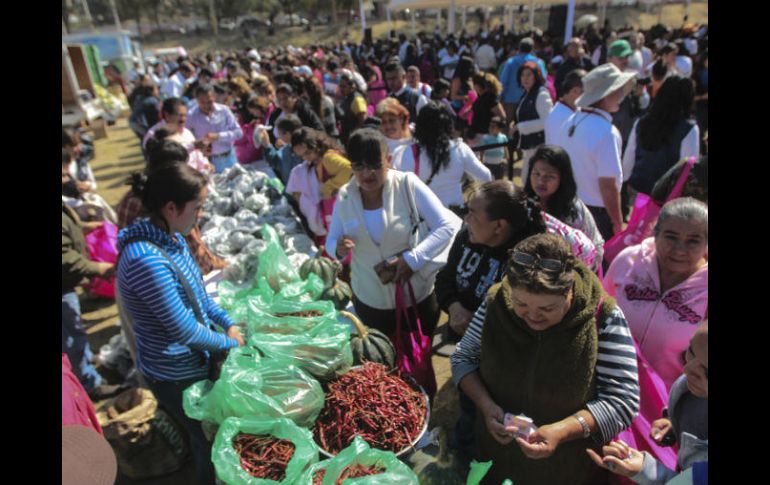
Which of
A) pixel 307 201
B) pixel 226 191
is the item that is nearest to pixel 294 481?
pixel 307 201

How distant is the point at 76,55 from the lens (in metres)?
17.8

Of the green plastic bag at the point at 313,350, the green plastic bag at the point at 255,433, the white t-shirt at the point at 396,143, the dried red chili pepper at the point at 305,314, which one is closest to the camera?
the green plastic bag at the point at 255,433

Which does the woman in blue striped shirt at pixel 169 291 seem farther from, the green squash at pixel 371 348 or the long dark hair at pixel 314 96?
the long dark hair at pixel 314 96

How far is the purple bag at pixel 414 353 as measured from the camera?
2.59m

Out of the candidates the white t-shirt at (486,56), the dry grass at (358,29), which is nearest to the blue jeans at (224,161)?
the white t-shirt at (486,56)

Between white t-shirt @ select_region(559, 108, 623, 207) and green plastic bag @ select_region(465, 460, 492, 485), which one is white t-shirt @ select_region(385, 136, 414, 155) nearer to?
white t-shirt @ select_region(559, 108, 623, 207)

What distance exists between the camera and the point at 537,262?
1.55 metres

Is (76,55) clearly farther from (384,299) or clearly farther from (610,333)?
(610,333)

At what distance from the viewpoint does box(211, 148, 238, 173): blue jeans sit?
658cm

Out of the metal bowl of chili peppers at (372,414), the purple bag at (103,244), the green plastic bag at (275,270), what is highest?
the green plastic bag at (275,270)

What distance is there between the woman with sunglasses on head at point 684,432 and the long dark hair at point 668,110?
2734 millimetres
